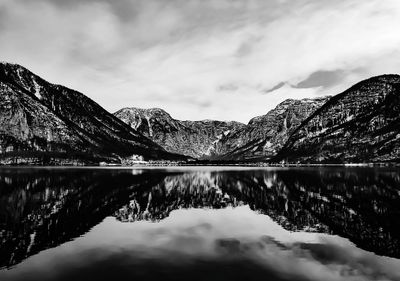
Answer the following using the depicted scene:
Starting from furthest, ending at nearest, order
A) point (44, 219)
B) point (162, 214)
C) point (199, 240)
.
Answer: point (162, 214)
point (44, 219)
point (199, 240)

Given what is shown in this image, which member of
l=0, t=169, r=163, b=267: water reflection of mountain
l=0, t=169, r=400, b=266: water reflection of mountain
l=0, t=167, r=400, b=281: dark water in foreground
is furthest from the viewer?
l=0, t=169, r=400, b=266: water reflection of mountain

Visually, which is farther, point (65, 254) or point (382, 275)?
point (65, 254)

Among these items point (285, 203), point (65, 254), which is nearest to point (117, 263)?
point (65, 254)

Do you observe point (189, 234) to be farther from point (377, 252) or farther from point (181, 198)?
point (181, 198)

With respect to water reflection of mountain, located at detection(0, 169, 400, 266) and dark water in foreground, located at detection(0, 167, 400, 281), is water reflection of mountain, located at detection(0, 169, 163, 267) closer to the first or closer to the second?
A: water reflection of mountain, located at detection(0, 169, 400, 266)

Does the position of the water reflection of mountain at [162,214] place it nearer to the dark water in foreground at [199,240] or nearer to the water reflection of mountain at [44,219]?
the water reflection of mountain at [44,219]

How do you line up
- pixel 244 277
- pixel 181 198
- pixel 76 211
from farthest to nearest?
pixel 181 198 → pixel 76 211 → pixel 244 277

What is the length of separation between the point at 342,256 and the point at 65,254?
84.5 ft

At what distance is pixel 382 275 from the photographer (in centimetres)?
2922

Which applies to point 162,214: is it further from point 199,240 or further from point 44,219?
point 199,240

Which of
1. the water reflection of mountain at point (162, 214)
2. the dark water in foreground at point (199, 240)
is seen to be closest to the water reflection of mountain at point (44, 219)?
the water reflection of mountain at point (162, 214)

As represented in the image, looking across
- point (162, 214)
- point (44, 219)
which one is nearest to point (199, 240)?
point (162, 214)

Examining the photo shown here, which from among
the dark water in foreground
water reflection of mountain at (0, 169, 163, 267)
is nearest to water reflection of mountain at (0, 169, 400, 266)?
water reflection of mountain at (0, 169, 163, 267)

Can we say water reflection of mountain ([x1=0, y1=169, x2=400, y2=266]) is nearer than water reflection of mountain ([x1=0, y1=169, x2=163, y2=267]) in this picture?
No
